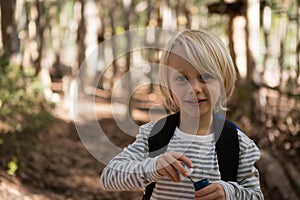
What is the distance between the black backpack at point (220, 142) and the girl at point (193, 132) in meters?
0.02

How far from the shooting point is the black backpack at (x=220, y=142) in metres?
1.84

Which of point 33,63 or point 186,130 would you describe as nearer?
point 186,130

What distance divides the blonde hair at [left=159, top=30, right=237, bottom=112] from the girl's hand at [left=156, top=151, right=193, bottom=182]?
346mm

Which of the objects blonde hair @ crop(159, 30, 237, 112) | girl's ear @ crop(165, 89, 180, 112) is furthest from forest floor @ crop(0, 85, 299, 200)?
blonde hair @ crop(159, 30, 237, 112)

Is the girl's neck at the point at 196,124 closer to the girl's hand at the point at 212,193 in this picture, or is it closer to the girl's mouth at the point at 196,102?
the girl's mouth at the point at 196,102

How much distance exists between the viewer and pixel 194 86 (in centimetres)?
184

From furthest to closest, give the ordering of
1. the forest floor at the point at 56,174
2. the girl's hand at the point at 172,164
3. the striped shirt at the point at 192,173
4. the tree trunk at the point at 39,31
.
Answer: the tree trunk at the point at 39,31
the forest floor at the point at 56,174
the striped shirt at the point at 192,173
the girl's hand at the point at 172,164

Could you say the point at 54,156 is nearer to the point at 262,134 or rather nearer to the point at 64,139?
the point at 64,139

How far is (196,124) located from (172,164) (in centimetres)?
34

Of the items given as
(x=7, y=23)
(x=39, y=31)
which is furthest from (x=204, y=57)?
(x=39, y=31)

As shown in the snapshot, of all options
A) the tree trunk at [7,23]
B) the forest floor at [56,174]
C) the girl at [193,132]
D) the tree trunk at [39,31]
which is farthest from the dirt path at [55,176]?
the tree trunk at [39,31]

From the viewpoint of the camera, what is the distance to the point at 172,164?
1.63 metres

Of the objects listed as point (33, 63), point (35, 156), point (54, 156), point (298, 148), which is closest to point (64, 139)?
point (54, 156)

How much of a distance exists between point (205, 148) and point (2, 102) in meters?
5.74
